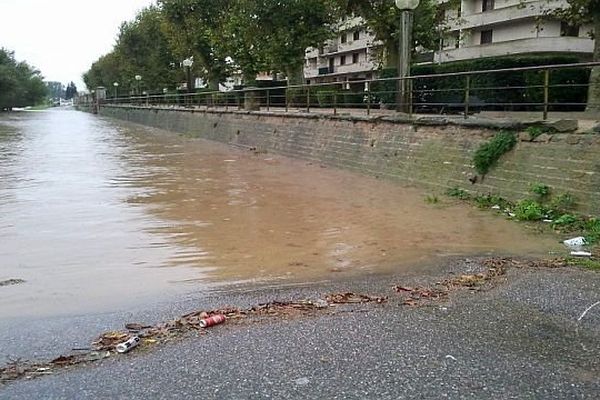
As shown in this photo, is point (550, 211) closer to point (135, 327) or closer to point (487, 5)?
point (135, 327)

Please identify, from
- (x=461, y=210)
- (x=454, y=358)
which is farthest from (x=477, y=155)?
(x=454, y=358)

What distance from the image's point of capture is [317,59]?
69.3m

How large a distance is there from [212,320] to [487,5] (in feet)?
147

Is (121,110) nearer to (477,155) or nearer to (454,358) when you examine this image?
(477,155)

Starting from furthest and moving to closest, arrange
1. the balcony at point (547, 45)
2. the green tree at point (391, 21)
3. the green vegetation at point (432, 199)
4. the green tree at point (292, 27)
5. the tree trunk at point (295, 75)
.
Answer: the balcony at point (547, 45)
the tree trunk at point (295, 75)
the green tree at point (292, 27)
the green tree at point (391, 21)
the green vegetation at point (432, 199)

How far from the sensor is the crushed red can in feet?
13.4

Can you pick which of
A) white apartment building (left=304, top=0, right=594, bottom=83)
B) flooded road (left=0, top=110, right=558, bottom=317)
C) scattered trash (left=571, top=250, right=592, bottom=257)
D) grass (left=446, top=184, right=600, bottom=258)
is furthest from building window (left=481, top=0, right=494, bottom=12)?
scattered trash (left=571, top=250, right=592, bottom=257)

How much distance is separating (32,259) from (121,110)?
178 ft

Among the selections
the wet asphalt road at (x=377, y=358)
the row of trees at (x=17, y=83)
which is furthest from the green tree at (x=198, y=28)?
the row of trees at (x=17, y=83)

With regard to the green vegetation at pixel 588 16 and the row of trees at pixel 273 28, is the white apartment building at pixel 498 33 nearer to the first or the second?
the row of trees at pixel 273 28

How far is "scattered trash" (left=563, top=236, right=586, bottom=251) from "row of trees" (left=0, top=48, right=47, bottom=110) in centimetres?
8556

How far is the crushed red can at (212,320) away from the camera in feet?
13.4

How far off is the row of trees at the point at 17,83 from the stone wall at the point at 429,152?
72.1 metres

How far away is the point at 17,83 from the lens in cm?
8506
